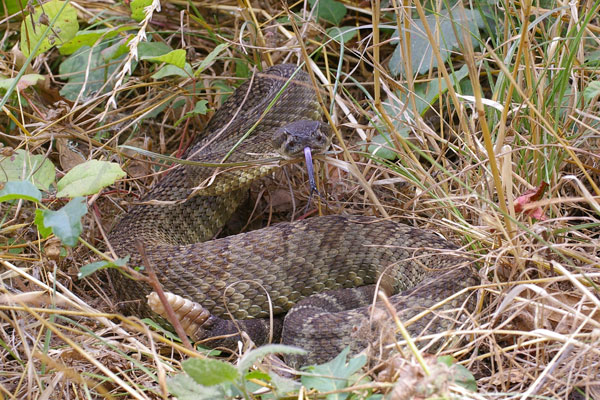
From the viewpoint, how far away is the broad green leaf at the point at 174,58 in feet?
12.9

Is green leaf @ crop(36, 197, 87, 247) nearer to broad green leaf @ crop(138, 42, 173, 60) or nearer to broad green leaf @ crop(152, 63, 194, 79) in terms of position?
broad green leaf @ crop(152, 63, 194, 79)

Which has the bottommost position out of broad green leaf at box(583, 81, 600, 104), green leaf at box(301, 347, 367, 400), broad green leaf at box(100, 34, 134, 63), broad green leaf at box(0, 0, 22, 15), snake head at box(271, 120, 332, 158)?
green leaf at box(301, 347, 367, 400)

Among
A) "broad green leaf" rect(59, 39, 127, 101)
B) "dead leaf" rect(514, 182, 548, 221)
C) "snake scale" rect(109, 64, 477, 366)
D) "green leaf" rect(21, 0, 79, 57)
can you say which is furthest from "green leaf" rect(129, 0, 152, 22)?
"dead leaf" rect(514, 182, 548, 221)

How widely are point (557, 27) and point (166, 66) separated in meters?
2.26

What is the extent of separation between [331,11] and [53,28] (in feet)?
6.27

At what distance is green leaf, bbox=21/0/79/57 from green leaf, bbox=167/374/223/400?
255 centimetres

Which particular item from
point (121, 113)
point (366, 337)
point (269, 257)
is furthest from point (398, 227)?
point (121, 113)

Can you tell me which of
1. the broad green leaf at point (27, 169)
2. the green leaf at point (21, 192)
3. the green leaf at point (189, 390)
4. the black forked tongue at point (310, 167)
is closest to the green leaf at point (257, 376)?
the green leaf at point (189, 390)

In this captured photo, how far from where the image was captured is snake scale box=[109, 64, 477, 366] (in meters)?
3.02

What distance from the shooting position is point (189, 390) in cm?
223

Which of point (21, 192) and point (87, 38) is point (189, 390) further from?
point (87, 38)

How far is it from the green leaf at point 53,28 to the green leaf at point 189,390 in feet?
8.38

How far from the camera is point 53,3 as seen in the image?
162 inches

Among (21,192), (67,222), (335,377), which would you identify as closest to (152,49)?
(21,192)
